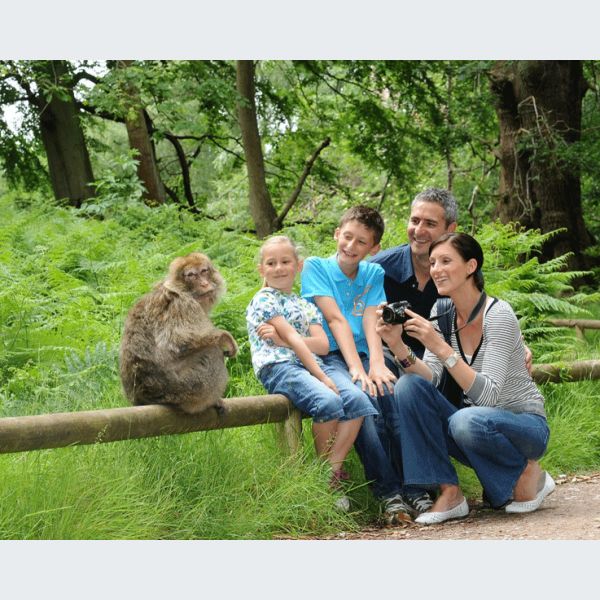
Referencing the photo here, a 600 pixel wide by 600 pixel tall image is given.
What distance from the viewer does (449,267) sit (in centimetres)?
471

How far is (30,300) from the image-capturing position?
6.98m

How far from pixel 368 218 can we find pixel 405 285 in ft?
2.32

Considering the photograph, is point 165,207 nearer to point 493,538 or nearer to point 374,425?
point 374,425

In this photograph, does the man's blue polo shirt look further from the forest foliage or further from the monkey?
the monkey

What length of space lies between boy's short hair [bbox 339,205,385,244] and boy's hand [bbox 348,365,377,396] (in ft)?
2.74

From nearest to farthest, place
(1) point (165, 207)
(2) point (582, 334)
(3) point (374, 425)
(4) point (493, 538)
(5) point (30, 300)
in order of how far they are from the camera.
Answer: (4) point (493, 538)
(3) point (374, 425)
(5) point (30, 300)
(2) point (582, 334)
(1) point (165, 207)

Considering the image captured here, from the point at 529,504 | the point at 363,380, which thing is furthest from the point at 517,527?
the point at 363,380

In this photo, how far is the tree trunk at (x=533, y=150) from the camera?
1252 centimetres

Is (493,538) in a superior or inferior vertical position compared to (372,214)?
inferior

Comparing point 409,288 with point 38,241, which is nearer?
point 409,288

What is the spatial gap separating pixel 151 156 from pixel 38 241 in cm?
446

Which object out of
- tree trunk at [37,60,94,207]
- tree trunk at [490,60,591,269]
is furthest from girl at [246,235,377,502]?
tree trunk at [37,60,94,207]

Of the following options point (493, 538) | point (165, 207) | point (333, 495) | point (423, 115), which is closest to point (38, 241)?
point (165, 207)

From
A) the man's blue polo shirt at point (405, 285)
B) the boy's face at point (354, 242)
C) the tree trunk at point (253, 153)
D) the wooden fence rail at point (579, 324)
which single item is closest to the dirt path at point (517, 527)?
the man's blue polo shirt at point (405, 285)
